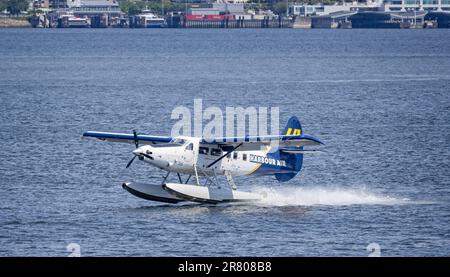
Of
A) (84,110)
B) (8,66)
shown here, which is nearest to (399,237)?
(84,110)

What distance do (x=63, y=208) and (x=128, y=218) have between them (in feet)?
9.98

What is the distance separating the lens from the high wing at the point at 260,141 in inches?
1428

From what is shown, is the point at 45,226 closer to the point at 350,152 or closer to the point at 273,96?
the point at 350,152

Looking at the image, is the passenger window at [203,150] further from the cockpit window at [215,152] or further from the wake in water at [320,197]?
the wake in water at [320,197]

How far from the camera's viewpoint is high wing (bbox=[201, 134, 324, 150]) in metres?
36.3

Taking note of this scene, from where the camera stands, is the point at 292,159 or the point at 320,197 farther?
the point at 320,197

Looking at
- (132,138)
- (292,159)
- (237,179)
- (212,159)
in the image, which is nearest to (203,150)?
(212,159)

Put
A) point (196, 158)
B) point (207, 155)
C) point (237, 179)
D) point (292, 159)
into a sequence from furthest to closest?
1. point (237, 179)
2. point (292, 159)
3. point (207, 155)
4. point (196, 158)

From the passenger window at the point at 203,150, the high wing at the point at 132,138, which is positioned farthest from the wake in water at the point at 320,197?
the high wing at the point at 132,138

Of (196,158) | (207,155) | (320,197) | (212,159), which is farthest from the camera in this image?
(320,197)

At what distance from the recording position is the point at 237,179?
44375 millimetres

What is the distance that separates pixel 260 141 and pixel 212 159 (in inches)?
72.5

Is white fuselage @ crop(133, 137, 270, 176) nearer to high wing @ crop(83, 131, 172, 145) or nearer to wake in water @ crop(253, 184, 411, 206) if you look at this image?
wake in water @ crop(253, 184, 411, 206)

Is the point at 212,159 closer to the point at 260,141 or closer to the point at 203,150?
the point at 203,150
